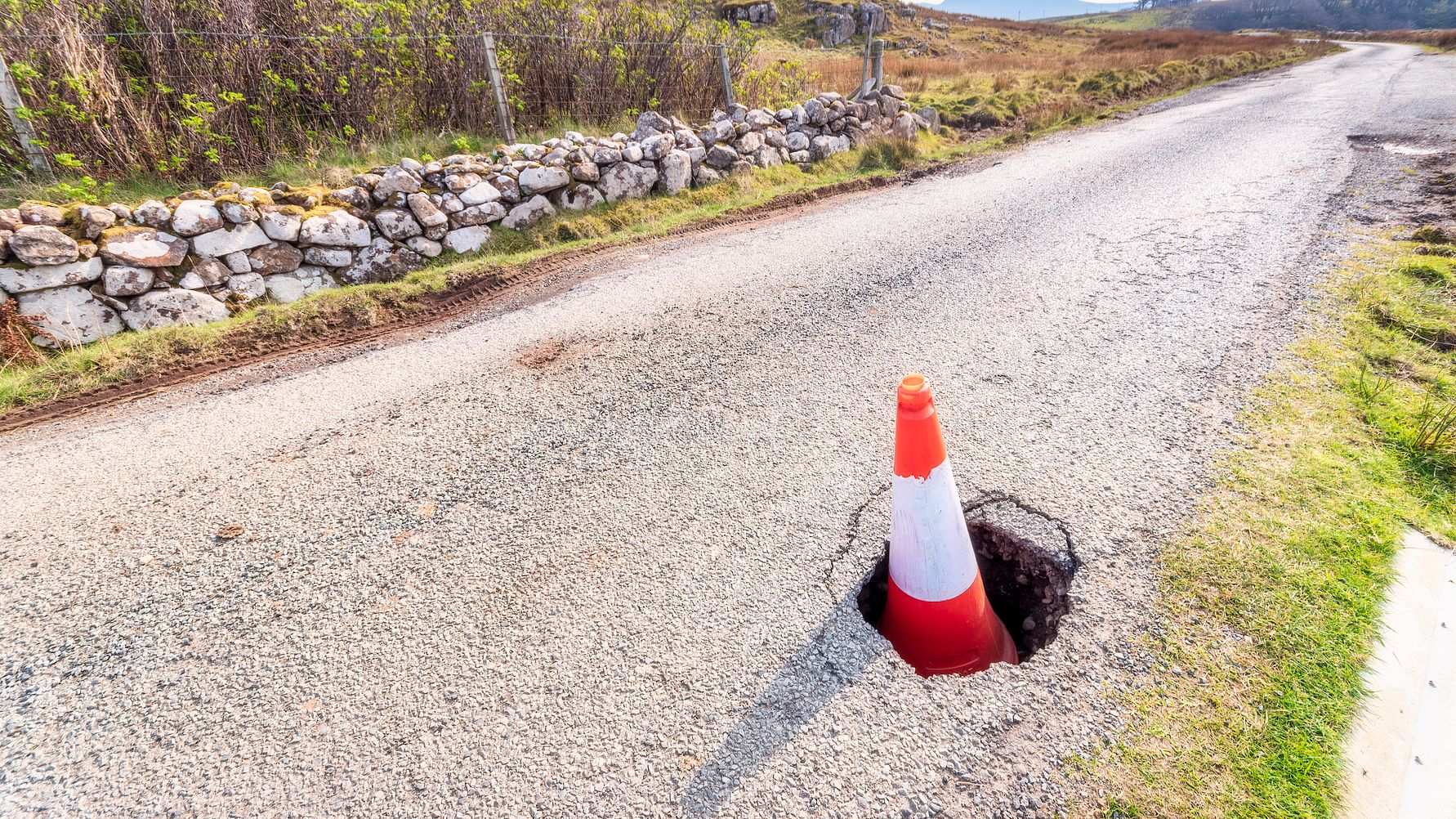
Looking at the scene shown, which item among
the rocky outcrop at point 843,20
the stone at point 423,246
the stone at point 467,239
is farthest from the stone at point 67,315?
the rocky outcrop at point 843,20

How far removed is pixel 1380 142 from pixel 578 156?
11556mm

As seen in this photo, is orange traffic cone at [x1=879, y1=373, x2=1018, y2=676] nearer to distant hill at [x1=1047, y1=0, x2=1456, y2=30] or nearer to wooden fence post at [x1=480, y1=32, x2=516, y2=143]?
wooden fence post at [x1=480, y1=32, x2=516, y2=143]

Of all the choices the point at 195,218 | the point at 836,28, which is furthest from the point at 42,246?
the point at 836,28

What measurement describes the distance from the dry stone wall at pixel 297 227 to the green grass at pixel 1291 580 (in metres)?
6.87

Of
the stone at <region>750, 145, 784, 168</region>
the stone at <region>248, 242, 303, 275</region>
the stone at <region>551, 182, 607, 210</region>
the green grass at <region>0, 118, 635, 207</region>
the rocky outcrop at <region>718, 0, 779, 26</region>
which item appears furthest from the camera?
the rocky outcrop at <region>718, 0, 779, 26</region>

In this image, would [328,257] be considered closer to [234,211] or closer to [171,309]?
[234,211]

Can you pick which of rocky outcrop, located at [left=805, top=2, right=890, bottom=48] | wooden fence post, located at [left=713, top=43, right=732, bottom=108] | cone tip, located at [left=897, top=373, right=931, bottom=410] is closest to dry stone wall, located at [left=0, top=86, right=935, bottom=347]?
wooden fence post, located at [left=713, top=43, right=732, bottom=108]

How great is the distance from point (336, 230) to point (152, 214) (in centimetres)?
131

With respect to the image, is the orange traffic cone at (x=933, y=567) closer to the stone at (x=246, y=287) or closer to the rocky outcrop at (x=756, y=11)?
the stone at (x=246, y=287)

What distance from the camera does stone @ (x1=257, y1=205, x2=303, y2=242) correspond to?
5484mm

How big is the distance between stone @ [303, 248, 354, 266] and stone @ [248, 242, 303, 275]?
0.07 metres

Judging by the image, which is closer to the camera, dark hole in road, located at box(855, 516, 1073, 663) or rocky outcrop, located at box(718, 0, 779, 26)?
dark hole in road, located at box(855, 516, 1073, 663)

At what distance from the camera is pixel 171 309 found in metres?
5.05

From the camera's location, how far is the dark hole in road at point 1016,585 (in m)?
2.28
